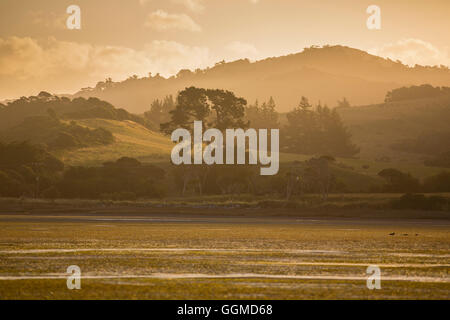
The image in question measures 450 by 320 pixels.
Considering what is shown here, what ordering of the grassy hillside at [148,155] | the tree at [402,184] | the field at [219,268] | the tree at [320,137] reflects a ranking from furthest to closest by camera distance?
the tree at [320,137] < the grassy hillside at [148,155] < the tree at [402,184] < the field at [219,268]

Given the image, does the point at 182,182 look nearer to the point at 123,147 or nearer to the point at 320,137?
the point at 123,147

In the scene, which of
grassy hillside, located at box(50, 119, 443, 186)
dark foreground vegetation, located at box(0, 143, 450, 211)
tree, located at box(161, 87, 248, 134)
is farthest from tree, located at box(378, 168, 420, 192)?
tree, located at box(161, 87, 248, 134)

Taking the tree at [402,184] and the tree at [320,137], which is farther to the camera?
the tree at [320,137]

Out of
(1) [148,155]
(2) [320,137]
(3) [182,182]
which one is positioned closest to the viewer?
(3) [182,182]

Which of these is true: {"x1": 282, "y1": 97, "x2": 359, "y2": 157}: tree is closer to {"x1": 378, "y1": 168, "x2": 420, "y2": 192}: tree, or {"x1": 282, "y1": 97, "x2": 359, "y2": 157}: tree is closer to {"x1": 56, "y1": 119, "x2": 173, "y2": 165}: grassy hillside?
{"x1": 56, "y1": 119, "x2": 173, "y2": 165}: grassy hillside

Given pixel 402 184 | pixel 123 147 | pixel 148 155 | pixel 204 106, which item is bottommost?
pixel 402 184

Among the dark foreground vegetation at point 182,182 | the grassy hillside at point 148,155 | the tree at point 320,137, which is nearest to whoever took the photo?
the dark foreground vegetation at point 182,182

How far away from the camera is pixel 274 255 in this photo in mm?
19578

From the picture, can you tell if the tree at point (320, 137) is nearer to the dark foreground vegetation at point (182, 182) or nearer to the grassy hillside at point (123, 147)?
the grassy hillside at point (123, 147)

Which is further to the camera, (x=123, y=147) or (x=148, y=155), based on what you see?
(x=123, y=147)

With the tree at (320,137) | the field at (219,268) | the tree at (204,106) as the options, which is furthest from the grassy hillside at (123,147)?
the field at (219,268)

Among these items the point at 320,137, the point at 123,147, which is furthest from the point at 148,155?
the point at 320,137
